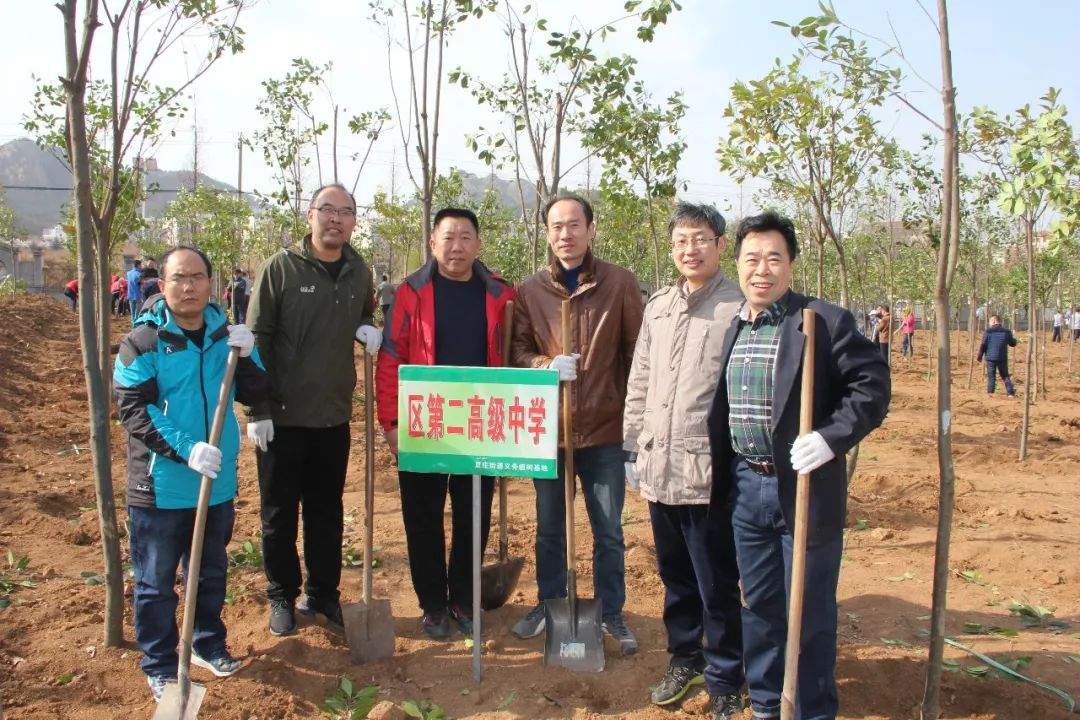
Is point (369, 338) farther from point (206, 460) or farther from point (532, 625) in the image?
point (532, 625)

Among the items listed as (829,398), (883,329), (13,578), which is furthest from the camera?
(883,329)

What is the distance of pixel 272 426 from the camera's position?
368 cm

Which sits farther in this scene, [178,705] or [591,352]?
[591,352]

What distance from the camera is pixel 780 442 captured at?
2.69 m

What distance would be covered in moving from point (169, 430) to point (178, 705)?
105 cm

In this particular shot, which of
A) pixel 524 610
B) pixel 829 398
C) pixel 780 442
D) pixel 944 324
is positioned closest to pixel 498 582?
pixel 524 610

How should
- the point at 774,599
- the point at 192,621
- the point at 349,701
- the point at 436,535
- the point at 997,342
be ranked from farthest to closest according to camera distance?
the point at 997,342
the point at 436,535
the point at 349,701
the point at 192,621
the point at 774,599

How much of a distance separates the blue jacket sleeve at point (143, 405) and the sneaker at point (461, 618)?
5.44 feet

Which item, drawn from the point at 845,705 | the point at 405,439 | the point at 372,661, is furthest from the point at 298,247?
the point at 845,705

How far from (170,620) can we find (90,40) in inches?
100

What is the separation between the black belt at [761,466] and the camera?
277 cm

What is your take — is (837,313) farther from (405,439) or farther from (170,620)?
(170,620)

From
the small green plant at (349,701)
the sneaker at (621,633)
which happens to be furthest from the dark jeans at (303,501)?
the sneaker at (621,633)

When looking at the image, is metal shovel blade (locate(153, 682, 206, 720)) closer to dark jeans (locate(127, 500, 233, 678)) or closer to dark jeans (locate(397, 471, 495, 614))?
dark jeans (locate(127, 500, 233, 678))
